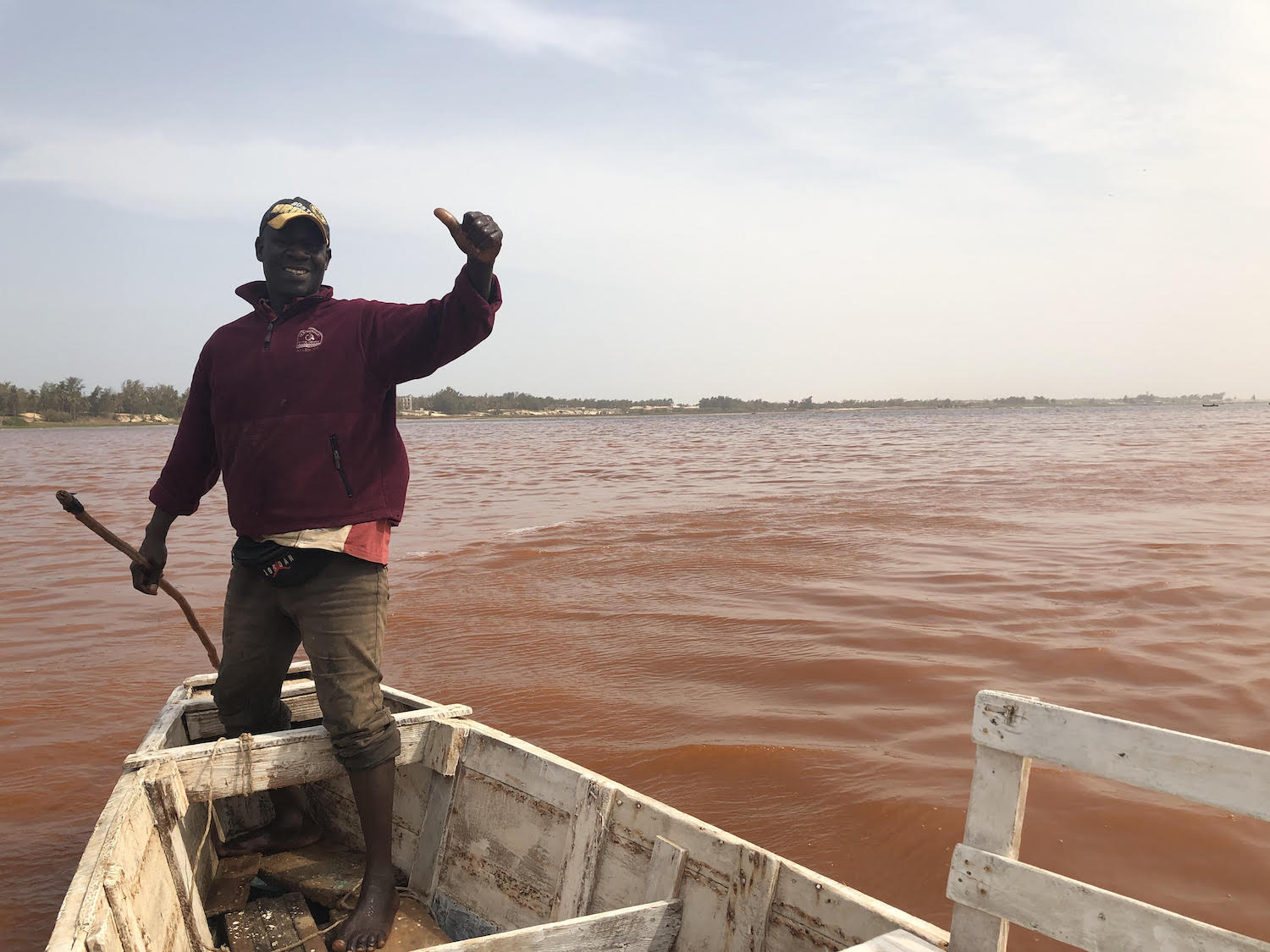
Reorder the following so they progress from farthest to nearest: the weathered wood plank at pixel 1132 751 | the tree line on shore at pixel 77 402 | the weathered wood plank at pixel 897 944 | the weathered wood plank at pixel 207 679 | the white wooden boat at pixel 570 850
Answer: the tree line on shore at pixel 77 402 < the weathered wood plank at pixel 207 679 < the weathered wood plank at pixel 897 944 < the white wooden boat at pixel 570 850 < the weathered wood plank at pixel 1132 751

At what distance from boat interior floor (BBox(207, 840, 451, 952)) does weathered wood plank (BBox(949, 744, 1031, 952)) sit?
185cm

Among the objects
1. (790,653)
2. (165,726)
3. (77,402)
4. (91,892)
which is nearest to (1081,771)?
(91,892)

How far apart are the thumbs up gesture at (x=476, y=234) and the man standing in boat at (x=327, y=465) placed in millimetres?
73

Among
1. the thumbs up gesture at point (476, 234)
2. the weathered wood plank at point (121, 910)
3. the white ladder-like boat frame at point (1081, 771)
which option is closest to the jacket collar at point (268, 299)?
the thumbs up gesture at point (476, 234)

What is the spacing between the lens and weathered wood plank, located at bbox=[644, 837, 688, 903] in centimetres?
253

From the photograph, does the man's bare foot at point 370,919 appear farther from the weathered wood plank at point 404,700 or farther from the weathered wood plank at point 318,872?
the weathered wood plank at point 404,700

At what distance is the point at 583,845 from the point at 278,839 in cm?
149

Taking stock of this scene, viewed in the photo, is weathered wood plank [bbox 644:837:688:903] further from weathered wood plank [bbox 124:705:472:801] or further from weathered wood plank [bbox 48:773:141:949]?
weathered wood plank [bbox 48:773:141:949]

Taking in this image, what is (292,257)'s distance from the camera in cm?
289

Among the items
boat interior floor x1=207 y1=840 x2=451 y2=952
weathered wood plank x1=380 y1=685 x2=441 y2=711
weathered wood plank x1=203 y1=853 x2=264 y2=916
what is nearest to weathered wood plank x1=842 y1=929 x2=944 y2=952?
boat interior floor x1=207 y1=840 x2=451 y2=952

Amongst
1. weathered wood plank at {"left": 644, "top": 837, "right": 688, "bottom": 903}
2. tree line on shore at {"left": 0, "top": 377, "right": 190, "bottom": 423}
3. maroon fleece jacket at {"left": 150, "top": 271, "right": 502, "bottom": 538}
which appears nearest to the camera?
weathered wood plank at {"left": 644, "top": 837, "right": 688, "bottom": 903}

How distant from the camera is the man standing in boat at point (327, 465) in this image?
269 cm

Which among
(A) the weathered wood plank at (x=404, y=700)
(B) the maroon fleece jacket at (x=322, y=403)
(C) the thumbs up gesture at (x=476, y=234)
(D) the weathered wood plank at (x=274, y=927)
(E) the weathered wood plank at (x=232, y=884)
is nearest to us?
(C) the thumbs up gesture at (x=476, y=234)

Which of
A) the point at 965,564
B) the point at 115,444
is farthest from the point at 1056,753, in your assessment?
the point at 115,444
